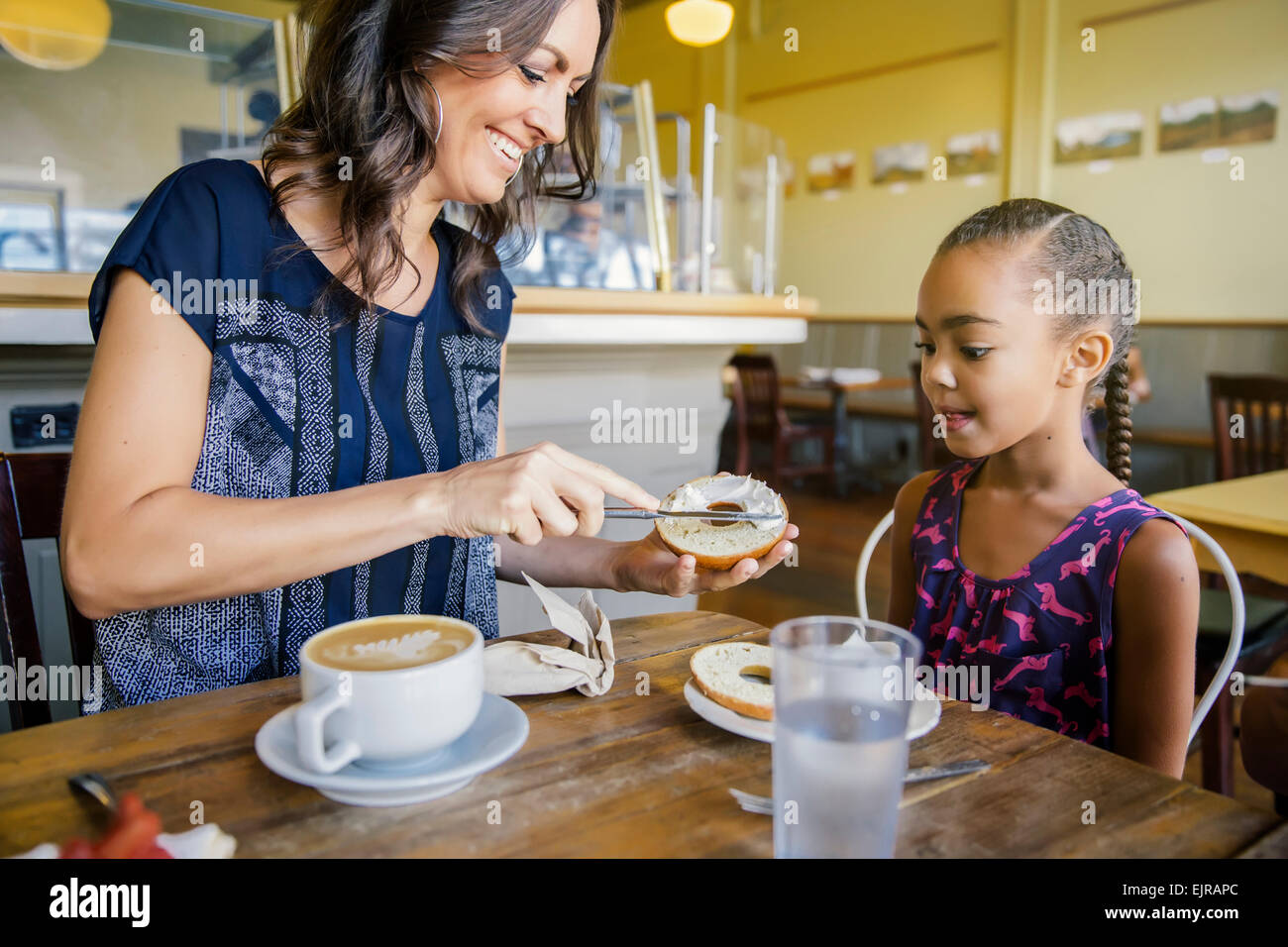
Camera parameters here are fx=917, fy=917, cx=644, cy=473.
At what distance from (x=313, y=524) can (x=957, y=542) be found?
0.94 meters

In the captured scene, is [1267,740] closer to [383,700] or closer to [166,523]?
[383,700]

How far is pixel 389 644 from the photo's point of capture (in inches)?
29.5

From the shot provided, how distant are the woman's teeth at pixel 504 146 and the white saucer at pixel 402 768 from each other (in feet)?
2.65

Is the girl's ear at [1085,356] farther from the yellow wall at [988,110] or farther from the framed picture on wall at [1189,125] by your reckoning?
the framed picture on wall at [1189,125]

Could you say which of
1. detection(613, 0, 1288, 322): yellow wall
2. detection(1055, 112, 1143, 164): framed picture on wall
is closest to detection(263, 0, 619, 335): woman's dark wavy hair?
detection(613, 0, 1288, 322): yellow wall

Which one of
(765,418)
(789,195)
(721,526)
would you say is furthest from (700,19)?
(721,526)

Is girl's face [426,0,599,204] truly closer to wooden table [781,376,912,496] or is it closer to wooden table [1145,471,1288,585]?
wooden table [1145,471,1288,585]

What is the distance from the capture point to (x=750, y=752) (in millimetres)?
808

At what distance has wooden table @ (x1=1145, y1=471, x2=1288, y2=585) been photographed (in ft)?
6.20

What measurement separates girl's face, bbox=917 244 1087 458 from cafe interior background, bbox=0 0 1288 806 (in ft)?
2.34

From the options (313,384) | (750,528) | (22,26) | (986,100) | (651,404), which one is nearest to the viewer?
(750,528)

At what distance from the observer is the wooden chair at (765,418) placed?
19.9 feet
